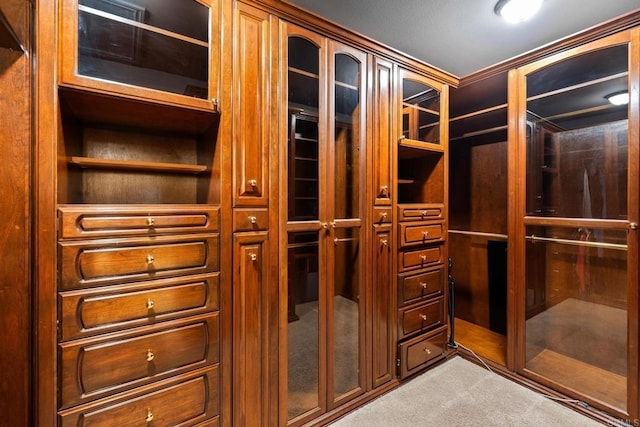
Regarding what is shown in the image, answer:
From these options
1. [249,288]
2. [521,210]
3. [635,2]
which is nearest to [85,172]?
[249,288]

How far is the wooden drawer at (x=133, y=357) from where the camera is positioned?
1040 millimetres

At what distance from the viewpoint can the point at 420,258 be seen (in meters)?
2.03

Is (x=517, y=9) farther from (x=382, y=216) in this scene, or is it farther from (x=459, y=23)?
(x=382, y=216)

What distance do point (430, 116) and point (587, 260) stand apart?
147 cm

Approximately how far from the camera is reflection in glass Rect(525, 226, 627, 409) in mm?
1764

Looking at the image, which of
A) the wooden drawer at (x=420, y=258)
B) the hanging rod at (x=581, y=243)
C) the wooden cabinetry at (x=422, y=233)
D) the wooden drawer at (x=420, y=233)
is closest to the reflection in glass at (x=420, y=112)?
the wooden cabinetry at (x=422, y=233)

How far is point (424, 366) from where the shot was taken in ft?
6.81

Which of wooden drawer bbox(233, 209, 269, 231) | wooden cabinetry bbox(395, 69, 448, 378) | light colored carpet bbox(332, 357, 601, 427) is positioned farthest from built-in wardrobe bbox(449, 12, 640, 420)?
wooden drawer bbox(233, 209, 269, 231)

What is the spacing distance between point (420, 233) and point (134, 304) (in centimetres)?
173

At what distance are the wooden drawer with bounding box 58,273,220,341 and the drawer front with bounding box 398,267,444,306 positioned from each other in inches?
48.5

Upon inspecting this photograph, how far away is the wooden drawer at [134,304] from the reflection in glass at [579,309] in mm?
2207

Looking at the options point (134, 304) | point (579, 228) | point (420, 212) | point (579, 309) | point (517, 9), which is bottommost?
point (579, 309)

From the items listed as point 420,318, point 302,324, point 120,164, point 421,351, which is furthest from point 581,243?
point 120,164

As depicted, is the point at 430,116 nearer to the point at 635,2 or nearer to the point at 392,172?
the point at 392,172
